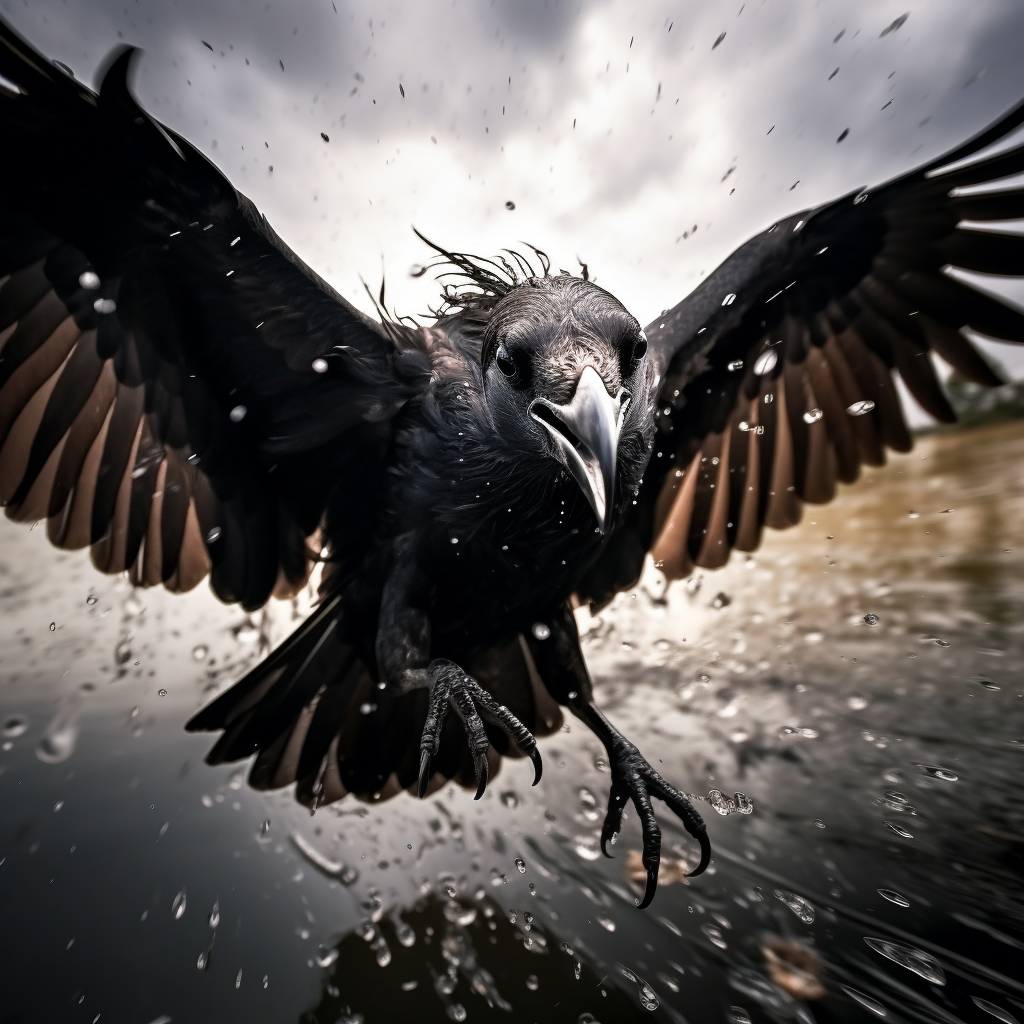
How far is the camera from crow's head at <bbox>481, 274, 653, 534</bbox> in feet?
4.52

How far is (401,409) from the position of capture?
80.6 inches

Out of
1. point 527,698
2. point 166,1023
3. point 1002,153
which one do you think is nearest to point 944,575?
point 1002,153

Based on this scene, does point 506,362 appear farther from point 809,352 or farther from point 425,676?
point 809,352

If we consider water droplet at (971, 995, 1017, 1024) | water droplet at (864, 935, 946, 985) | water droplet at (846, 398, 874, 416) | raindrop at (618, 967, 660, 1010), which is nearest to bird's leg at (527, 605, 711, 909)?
raindrop at (618, 967, 660, 1010)

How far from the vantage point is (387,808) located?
3033 millimetres

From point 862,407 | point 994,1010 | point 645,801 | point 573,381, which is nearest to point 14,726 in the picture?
point 645,801

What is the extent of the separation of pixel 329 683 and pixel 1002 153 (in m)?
2.91

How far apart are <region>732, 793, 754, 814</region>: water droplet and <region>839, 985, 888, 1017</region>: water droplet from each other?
909mm

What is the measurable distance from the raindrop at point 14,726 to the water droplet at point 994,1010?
12.9 feet

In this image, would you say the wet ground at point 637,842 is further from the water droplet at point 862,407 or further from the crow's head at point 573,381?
the crow's head at point 573,381

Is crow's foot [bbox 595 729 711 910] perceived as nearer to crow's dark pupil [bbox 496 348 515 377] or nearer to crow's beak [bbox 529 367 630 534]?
crow's beak [bbox 529 367 630 534]

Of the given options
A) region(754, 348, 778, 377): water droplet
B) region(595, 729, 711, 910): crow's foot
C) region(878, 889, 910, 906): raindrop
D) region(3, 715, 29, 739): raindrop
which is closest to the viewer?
region(595, 729, 711, 910): crow's foot

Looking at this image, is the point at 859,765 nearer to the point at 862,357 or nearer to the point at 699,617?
the point at 699,617

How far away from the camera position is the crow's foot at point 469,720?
1720 millimetres
